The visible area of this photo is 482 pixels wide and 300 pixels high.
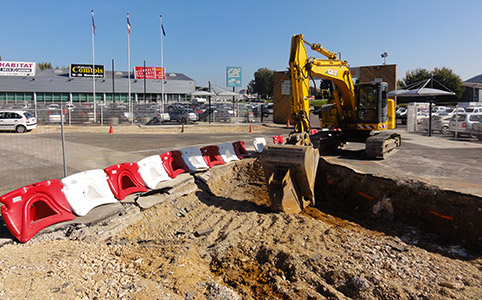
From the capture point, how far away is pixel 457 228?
711 cm

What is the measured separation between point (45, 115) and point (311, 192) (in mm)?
26831

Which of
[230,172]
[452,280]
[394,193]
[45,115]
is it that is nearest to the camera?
[452,280]

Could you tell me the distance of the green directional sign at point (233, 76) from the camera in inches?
1656

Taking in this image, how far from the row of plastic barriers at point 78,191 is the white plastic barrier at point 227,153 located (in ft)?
5.50

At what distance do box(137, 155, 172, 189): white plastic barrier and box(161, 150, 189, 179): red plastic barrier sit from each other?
16cm

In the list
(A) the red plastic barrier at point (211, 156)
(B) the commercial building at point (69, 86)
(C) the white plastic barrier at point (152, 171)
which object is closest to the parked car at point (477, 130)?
(A) the red plastic barrier at point (211, 156)

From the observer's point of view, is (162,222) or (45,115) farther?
(45,115)

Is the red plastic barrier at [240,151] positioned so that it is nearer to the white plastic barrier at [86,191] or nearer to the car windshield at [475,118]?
the white plastic barrier at [86,191]

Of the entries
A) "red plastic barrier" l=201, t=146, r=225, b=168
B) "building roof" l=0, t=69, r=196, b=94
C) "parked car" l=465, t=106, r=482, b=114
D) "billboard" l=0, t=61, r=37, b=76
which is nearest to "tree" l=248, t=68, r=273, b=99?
"building roof" l=0, t=69, r=196, b=94

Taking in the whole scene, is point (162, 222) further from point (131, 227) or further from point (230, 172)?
point (230, 172)

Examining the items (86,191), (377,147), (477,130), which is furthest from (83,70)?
(86,191)

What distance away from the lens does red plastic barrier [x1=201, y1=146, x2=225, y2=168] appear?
11203mm

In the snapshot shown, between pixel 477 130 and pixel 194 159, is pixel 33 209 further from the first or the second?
pixel 477 130

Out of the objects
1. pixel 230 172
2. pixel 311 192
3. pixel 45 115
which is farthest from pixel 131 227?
pixel 45 115
